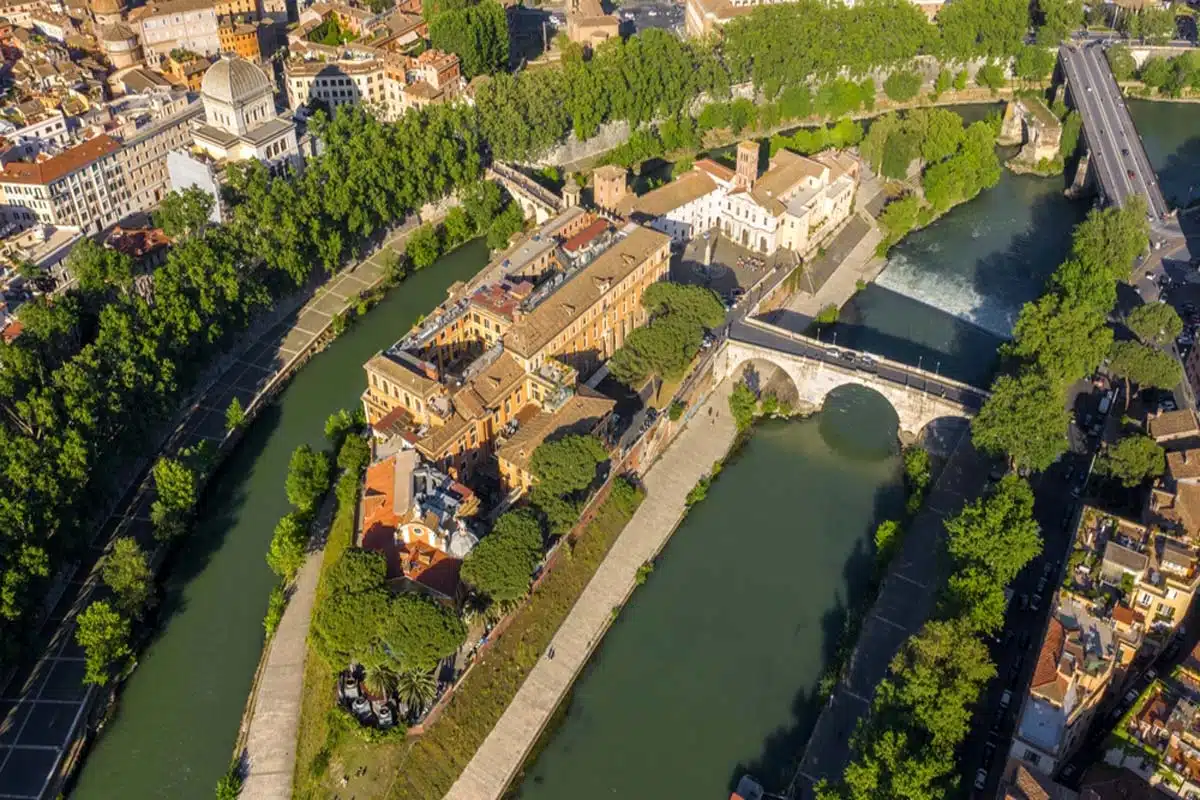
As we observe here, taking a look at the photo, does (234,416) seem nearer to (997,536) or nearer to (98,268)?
(98,268)

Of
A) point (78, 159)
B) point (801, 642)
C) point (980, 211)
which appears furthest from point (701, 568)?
point (78, 159)

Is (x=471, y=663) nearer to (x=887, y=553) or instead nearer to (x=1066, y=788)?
(x=887, y=553)

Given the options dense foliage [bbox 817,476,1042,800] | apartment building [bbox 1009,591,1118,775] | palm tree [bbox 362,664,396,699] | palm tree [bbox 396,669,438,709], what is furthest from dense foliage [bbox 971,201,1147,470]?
palm tree [bbox 362,664,396,699]

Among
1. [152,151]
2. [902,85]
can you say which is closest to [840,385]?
[902,85]

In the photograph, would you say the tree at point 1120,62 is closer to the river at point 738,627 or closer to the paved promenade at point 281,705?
the river at point 738,627

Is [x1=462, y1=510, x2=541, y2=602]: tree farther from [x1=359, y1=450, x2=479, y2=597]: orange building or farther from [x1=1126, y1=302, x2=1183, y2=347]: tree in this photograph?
[x1=1126, y1=302, x2=1183, y2=347]: tree
